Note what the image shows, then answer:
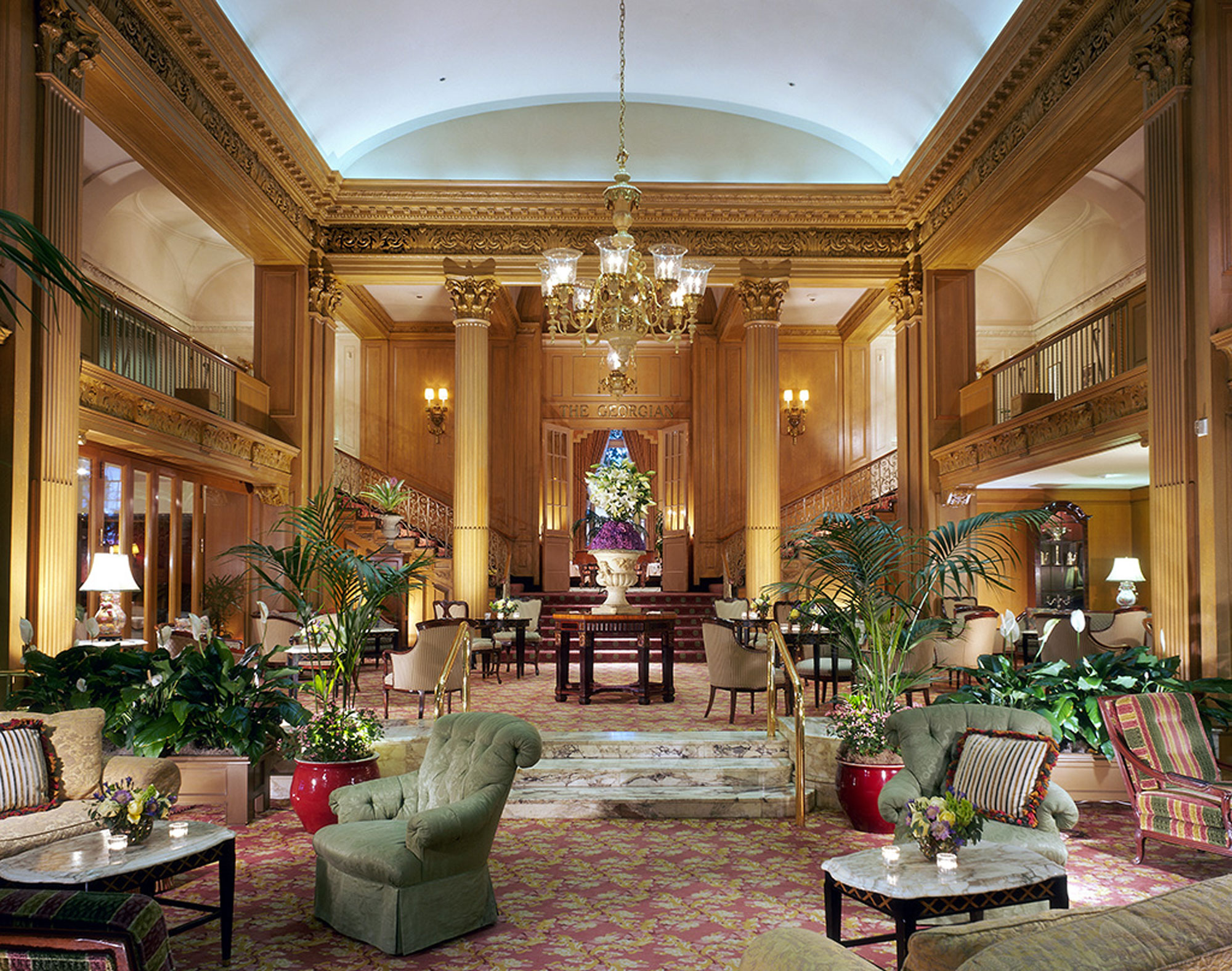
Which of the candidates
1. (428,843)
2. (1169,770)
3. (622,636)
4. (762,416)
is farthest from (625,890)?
(762,416)

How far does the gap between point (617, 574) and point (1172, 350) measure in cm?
526

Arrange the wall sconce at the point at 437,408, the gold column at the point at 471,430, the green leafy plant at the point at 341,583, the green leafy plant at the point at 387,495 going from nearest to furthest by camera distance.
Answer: the green leafy plant at the point at 341,583 < the gold column at the point at 471,430 < the green leafy plant at the point at 387,495 < the wall sconce at the point at 437,408

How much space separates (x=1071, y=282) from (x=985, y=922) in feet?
48.9

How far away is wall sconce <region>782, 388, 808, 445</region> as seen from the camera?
18016 mm

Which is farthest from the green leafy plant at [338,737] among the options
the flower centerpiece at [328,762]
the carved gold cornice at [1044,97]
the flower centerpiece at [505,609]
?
the carved gold cornice at [1044,97]

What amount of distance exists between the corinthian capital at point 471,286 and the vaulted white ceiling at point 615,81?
115cm

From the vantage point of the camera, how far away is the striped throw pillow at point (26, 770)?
4.76 m

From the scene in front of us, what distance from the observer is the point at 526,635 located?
12469 mm

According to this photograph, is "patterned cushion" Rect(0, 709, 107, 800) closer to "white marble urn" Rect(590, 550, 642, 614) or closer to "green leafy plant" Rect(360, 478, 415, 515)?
"white marble urn" Rect(590, 550, 642, 614)

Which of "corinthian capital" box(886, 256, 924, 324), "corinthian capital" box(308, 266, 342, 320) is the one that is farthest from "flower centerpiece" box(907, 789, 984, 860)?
"corinthian capital" box(308, 266, 342, 320)

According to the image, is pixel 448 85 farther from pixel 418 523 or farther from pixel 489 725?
pixel 489 725

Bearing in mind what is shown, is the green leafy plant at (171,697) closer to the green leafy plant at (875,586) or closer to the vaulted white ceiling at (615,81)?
the green leafy plant at (875,586)

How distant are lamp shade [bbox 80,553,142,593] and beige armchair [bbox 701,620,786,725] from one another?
4653mm

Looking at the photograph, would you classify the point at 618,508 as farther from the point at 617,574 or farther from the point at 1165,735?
the point at 1165,735
